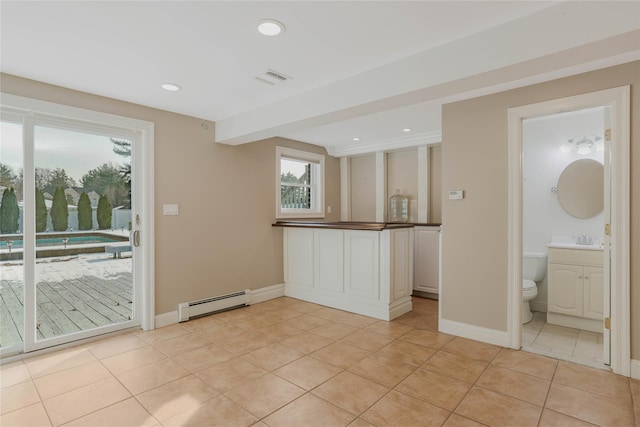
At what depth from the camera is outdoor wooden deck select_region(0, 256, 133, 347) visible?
2840 millimetres

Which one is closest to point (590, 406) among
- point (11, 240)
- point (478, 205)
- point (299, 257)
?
point (478, 205)

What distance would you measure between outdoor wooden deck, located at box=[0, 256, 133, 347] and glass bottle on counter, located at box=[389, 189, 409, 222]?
3959 millimetres

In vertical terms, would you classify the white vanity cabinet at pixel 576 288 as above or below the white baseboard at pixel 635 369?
above

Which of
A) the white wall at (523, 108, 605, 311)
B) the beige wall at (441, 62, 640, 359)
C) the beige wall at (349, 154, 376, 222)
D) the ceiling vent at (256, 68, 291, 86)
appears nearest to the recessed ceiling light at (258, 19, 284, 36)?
the ceiling vent at (256, 68, 291, 86)

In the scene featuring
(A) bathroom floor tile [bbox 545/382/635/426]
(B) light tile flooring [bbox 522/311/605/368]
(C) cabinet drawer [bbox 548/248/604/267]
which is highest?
(C) cabinet drawer [bbox 548/248/604/267]

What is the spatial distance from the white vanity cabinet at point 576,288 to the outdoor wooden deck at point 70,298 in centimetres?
473

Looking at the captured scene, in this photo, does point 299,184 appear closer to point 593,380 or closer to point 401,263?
point 401,263

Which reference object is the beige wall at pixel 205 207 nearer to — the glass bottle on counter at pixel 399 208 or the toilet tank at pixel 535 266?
the glass bottle on counter at pixel 399 208

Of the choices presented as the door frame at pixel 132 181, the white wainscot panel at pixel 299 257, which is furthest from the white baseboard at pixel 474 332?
the door frame at pixel 132 181

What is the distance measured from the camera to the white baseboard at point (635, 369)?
2402 millimetres

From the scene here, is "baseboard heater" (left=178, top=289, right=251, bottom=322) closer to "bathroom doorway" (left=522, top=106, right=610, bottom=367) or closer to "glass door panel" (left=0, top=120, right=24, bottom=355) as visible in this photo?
"glass door panel" (left=0, top=120, right=24, bottom=355)

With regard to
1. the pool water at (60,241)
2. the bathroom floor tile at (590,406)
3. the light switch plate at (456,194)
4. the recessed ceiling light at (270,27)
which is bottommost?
the bathroom floor tile at (590,406)

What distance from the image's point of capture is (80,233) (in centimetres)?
324

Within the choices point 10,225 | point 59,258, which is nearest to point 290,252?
point 59,258
